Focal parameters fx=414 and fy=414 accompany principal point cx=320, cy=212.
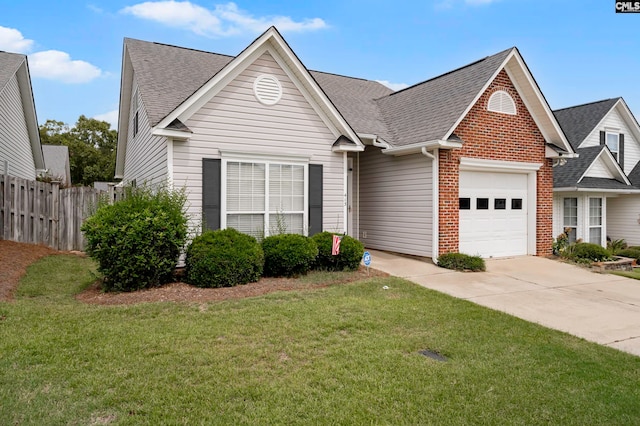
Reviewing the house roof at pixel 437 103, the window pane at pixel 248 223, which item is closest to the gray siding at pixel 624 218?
the house roof at pixel 437 103

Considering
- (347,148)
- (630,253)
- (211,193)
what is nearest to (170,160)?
(211,193)

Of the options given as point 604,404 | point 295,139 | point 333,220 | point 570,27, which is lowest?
point 604,404

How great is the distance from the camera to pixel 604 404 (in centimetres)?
372

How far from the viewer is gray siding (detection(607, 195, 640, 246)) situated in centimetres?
1838

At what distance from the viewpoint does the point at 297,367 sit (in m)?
4.29

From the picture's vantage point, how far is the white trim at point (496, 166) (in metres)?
11.5

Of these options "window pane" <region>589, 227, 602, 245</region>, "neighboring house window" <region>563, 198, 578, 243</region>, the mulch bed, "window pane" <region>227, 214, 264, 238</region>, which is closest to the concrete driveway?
the mulch bed

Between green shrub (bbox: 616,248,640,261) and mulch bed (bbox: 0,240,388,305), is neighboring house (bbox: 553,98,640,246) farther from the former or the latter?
mulch bed (bbox: 0,240,388,305)

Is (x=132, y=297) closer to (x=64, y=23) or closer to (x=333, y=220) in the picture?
(x=333, y=220)

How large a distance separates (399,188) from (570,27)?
20.7 ft

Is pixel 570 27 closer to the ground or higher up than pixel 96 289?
higher up

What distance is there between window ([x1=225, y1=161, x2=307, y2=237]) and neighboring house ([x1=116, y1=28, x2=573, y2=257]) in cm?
2

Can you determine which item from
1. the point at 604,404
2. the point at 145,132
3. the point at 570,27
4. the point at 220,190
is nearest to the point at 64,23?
the point at 145,132

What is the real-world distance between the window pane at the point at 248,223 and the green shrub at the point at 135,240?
4.82 ft
